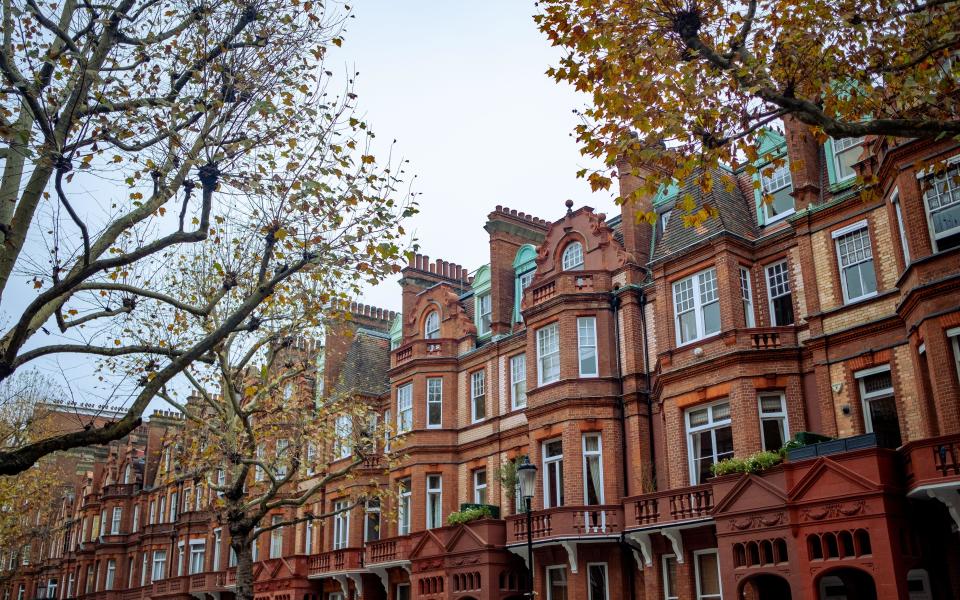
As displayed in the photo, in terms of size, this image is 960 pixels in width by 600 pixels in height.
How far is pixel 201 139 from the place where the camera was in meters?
13.7

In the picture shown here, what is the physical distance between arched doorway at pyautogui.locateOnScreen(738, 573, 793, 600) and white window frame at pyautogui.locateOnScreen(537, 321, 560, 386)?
9.27 meters

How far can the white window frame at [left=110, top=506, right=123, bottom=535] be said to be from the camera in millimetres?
60625

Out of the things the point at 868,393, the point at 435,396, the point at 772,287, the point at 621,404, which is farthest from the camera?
the point at 435,396

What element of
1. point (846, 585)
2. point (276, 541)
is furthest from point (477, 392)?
point (846, 585)

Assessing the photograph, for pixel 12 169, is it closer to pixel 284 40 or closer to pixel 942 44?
pixel 284 40

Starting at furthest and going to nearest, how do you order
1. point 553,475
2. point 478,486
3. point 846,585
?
point 478,486, point 553,475, point 846,585

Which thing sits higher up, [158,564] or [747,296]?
[747,296]

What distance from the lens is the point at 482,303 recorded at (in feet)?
119

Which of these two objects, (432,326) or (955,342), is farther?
(432,326)

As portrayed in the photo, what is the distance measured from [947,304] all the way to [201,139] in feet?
50.0

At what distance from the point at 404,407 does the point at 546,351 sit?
9.38 metres

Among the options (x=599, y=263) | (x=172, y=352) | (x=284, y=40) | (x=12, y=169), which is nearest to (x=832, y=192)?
(x=599, y=263)

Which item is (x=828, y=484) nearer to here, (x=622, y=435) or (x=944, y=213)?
(x=944, y=213)

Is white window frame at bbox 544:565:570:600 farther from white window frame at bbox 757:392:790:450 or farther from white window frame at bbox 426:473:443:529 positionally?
white window frame at bbox 757:392:790:450
